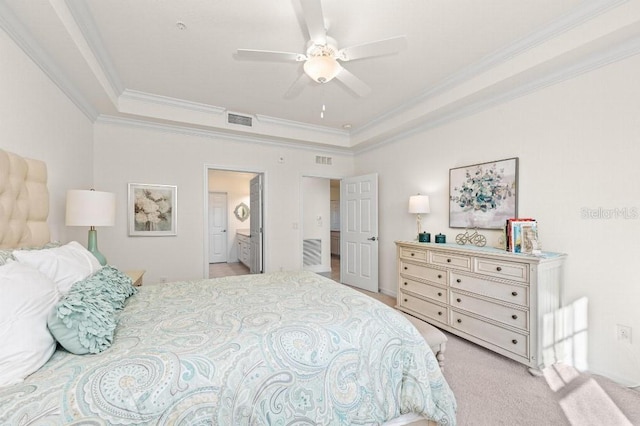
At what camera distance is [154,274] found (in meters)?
3.72

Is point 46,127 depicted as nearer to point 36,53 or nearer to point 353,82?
point 36,53

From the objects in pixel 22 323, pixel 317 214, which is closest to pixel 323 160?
pixel 317 214

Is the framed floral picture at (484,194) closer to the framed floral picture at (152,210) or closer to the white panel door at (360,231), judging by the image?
the white panel door at (360,231)

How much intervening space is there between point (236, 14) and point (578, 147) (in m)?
2.92

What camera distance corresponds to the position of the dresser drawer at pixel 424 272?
2.93 m

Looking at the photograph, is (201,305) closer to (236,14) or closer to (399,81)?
(236,14)

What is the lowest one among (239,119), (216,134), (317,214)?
(317,214)

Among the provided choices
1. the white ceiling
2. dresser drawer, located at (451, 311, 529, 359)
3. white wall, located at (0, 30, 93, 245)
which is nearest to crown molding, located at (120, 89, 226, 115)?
the white ceiling

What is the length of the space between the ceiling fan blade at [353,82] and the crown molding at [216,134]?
2.09 m

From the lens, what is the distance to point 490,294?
2.47 m

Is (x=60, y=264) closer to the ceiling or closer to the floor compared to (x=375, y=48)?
closer to the floor

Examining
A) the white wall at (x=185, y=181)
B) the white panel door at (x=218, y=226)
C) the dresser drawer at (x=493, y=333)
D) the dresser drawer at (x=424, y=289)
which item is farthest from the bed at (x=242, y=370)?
the white panel door at (x=218, y=226)

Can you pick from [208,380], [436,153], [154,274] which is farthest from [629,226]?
[154,274]

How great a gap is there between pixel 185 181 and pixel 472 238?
378 centimetres
